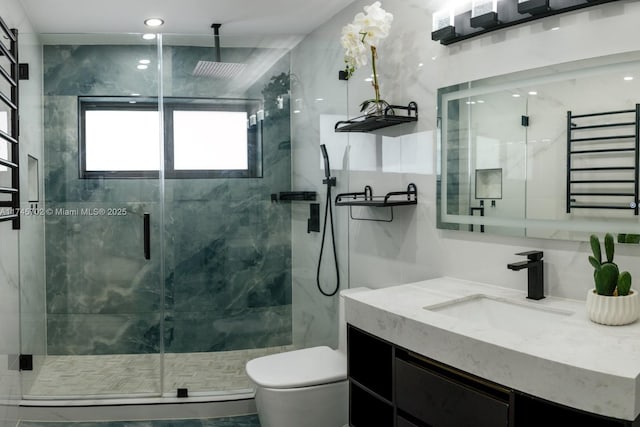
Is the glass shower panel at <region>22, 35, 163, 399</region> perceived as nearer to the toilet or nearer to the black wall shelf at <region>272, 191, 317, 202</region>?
the black wall shelf at <region>272, 191, 317, 202</region>

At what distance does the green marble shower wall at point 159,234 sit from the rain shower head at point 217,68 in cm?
3

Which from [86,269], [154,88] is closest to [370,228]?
[154,88]

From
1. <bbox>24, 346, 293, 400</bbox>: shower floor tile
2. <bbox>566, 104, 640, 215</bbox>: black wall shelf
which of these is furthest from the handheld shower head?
<bbox>566, 104, 640, 215</bbox>: black wall shelf

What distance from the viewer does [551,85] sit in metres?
1.73

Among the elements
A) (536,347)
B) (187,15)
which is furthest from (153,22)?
(536,347)

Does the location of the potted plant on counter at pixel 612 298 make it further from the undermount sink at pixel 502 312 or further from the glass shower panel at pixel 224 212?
Result: the glass shower panel at pixel 224 212

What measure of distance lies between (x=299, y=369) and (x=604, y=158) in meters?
1.60

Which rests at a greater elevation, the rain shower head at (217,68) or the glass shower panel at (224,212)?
the rain shower head at (217,68)

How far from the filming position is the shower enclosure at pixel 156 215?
8.50 feet

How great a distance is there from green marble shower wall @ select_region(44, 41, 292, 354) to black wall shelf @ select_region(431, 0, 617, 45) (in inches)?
41.6

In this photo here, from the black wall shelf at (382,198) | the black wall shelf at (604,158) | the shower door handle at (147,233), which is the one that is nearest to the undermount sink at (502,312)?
the black wall shelf at (604,158)

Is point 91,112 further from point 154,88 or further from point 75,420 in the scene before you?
point 75,420

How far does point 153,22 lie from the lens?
325 centimetres

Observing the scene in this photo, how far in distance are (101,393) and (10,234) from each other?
3.36ft
